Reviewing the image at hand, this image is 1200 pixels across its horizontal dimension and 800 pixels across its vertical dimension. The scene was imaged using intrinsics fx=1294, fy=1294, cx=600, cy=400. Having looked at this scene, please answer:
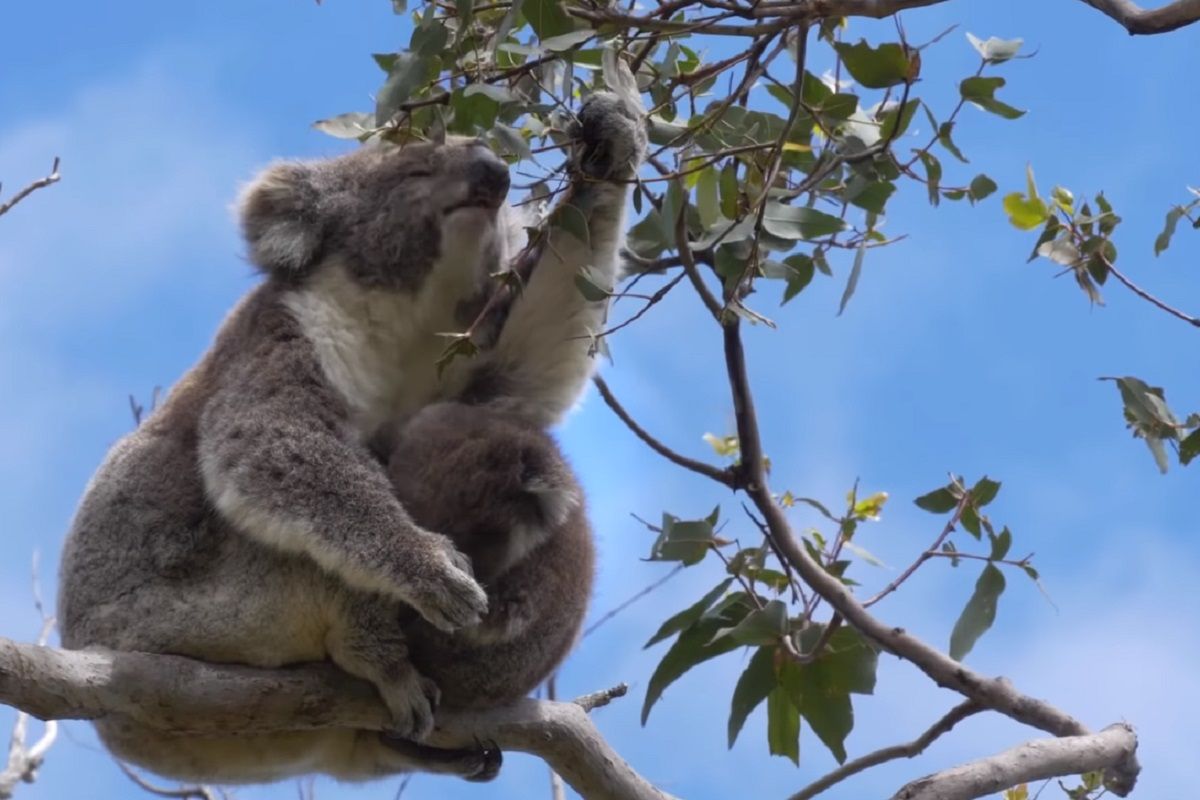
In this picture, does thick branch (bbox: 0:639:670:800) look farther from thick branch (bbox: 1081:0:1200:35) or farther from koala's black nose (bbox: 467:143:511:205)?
thick branch (bbox: 1081:0:1200:35)

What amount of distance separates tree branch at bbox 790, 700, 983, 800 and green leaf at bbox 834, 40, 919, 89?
143 centimetres

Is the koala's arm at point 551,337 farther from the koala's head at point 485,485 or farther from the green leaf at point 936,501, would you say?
the green leaf at point 936,501

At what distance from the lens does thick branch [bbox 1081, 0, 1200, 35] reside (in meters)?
2.28

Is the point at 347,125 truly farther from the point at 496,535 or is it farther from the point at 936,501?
the point at 936,501

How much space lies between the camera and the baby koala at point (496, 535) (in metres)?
3.03

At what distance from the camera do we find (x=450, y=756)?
3.24 m

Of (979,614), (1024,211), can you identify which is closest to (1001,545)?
(979,614)

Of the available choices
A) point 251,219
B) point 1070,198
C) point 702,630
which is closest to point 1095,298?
point 1070,198

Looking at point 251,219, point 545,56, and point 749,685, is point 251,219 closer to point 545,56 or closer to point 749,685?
point 545,56

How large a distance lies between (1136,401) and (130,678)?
2455 millimetres

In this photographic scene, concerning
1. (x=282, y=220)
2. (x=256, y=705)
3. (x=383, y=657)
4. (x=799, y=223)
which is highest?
(x=282, y=220)

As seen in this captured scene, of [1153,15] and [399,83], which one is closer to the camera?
[1153,15]

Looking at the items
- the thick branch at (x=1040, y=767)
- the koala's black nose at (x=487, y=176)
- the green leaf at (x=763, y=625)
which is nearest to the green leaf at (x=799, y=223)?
the green leaf at (x=763, y=625)

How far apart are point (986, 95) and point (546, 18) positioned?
993mm
